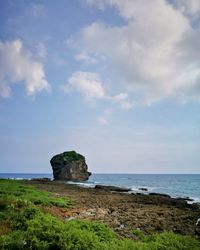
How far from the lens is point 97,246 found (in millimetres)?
13398

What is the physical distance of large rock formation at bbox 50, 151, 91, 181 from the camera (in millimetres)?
118375

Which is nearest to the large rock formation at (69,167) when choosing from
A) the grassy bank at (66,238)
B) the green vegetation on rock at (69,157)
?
the green vegetation on rock at (69,157)

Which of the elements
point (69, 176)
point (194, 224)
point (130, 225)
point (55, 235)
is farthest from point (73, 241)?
point (69, 176)

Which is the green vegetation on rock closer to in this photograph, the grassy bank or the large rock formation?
the large rock formation

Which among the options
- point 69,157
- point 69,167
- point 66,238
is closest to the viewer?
point 66,238

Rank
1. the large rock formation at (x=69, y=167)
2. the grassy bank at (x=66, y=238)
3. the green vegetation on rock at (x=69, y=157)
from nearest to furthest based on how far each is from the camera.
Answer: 1. the grassy bank at (x=66, y=238)
2. the large rock formation at (x=69, y=167)
3. the green vegetation on rock at (x=69, y=157)

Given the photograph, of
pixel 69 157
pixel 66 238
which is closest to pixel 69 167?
pixel 69 157

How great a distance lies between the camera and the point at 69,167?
389ft

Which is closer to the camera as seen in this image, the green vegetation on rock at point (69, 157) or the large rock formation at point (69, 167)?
the large rock formation at point (69, 167)

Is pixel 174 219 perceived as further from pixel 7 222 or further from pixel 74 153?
pixel 74 153

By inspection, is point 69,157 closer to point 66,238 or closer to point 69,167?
point 69,167

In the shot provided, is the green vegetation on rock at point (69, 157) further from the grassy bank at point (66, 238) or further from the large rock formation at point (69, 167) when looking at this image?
the grassy bank at point (66, 238)

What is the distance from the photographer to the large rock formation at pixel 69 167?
11838 centimetres

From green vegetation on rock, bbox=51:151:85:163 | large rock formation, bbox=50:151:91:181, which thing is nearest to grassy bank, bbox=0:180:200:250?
large rock formation, bbox=50:151:91:181
